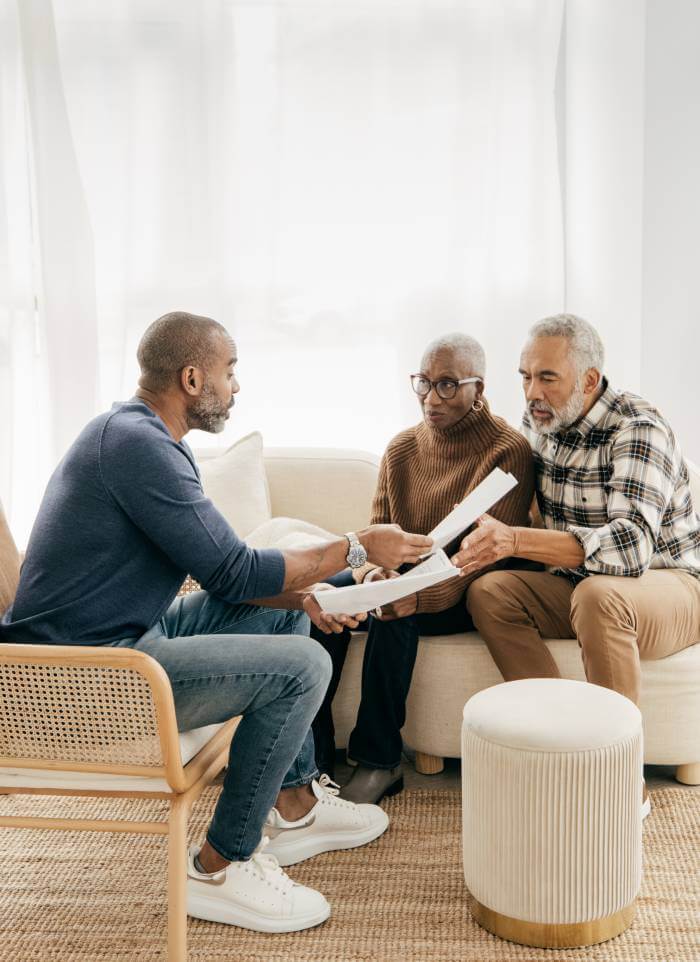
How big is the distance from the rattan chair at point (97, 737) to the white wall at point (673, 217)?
8.55ft

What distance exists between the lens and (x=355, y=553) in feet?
6.64

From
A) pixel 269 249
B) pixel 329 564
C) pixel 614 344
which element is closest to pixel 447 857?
pixel 329 564

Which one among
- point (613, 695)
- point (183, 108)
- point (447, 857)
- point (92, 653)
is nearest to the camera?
point (92, 653)

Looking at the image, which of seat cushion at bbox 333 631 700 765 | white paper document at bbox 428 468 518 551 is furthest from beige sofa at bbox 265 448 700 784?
white paper document at bbox 428 468 518 551

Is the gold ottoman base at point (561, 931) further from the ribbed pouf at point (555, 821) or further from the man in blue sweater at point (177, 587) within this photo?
the man in blue sweater at point (177, 587)

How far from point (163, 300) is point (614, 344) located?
1.67 metres

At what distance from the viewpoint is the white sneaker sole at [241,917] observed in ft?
6.24

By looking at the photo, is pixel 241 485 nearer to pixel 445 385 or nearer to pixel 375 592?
pixel 445 385

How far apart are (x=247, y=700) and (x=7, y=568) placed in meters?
0.63

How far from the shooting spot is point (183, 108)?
3.64 m

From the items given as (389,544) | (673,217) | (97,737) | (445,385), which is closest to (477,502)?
(389,544)

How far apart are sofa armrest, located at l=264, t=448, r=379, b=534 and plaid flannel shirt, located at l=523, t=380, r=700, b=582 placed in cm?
59

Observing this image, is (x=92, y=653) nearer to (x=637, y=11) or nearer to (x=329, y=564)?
(x=329, y=564)

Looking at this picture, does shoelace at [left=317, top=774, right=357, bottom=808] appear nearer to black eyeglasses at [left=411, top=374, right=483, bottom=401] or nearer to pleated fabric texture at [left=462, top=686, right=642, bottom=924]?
pleated fabric texture at [left=462, top=686, right=642, bottom=924]
